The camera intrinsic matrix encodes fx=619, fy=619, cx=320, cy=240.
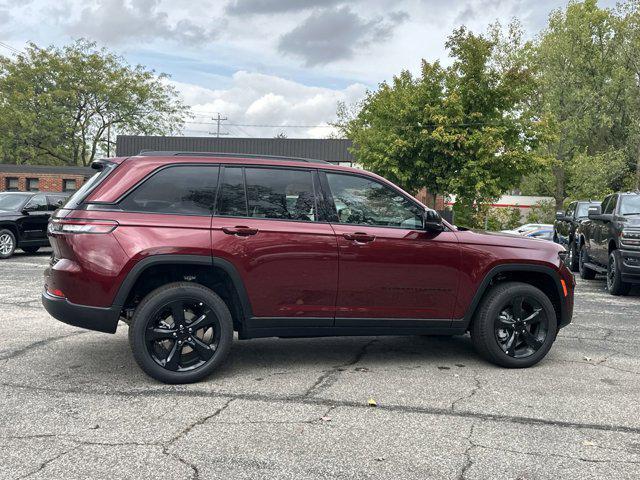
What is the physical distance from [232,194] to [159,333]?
1273 millimetres

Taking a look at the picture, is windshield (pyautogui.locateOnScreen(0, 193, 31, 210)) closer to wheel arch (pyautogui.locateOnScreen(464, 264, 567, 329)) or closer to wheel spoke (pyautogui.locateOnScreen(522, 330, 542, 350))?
wheel arch (pyautogui.locateOnScreen(464, 264, 567, 329))

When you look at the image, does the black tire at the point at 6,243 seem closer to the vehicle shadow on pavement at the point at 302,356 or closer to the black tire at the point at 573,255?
the vehicle shadow on pavement at the point at 302,356

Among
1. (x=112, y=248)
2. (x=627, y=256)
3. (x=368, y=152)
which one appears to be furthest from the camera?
(x=368, y=152)

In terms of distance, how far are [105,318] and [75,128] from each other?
49.1 m

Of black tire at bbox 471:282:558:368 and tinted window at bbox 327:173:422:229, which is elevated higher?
Result: tinted window at bbox 327:173:422:229

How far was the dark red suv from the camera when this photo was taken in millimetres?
4801

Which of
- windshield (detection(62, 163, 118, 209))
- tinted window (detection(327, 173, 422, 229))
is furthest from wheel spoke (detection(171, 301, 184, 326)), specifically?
tinted window (detection(327, 173, 422, 229))

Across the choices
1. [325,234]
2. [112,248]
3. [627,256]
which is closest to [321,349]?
[325,234]

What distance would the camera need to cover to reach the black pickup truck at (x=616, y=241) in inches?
408

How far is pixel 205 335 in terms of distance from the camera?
500 cm

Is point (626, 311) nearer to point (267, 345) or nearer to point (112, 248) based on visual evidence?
point (267, 345)

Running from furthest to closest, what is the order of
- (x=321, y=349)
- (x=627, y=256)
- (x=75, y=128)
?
(x=75, y=128), (x=627, y=256), (x=321, y=349)

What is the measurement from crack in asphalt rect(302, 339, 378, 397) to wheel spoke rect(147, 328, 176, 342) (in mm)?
1160

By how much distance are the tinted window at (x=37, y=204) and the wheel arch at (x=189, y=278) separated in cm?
1210
